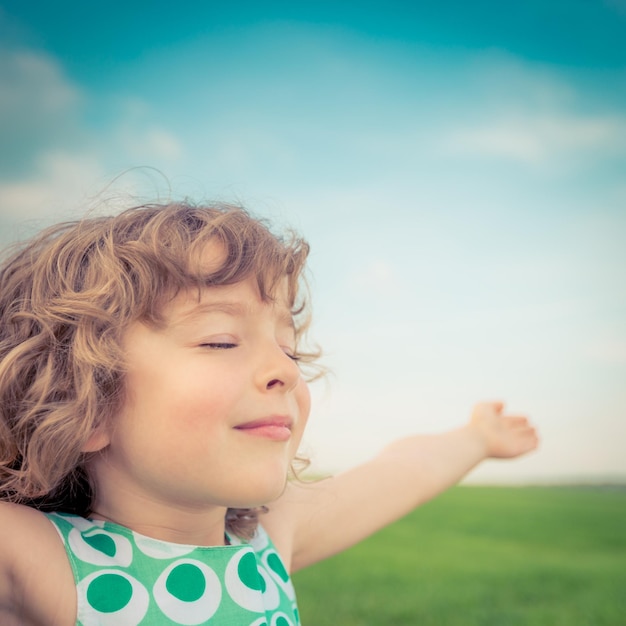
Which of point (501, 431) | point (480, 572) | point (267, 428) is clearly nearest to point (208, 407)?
point (267, 428)

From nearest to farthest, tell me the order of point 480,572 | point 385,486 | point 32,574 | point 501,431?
point 32,574, point 385,486, point 501,431, point 480,572

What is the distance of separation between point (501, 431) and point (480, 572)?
4.08 m

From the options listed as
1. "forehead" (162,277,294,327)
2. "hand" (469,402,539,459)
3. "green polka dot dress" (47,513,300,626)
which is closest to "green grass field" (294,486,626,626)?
"hand" (469,402,539,459)

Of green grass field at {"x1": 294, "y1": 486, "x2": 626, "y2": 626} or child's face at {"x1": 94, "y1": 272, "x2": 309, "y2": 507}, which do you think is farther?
green grass field at {"x1": 294, "y1": 486, "x2": 626, "y2": 626}

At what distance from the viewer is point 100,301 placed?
1.50m

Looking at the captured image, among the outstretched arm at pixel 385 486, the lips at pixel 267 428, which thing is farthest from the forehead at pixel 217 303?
the outstretched arm at pixel 385 486

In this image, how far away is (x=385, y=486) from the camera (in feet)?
7.00

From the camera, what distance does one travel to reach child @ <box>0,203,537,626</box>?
1.38 m

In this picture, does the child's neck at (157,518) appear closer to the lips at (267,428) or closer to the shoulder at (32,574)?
the shoulder at (32,574)

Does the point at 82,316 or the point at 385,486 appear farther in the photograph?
the point at 385,486

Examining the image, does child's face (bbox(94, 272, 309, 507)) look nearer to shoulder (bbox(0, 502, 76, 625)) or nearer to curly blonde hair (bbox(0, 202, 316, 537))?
curly blonde hair (bbox(0, 202, 316, 537))

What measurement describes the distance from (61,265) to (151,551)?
701mm

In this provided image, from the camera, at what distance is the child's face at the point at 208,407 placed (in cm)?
139

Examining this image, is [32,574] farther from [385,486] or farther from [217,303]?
[385,486]
